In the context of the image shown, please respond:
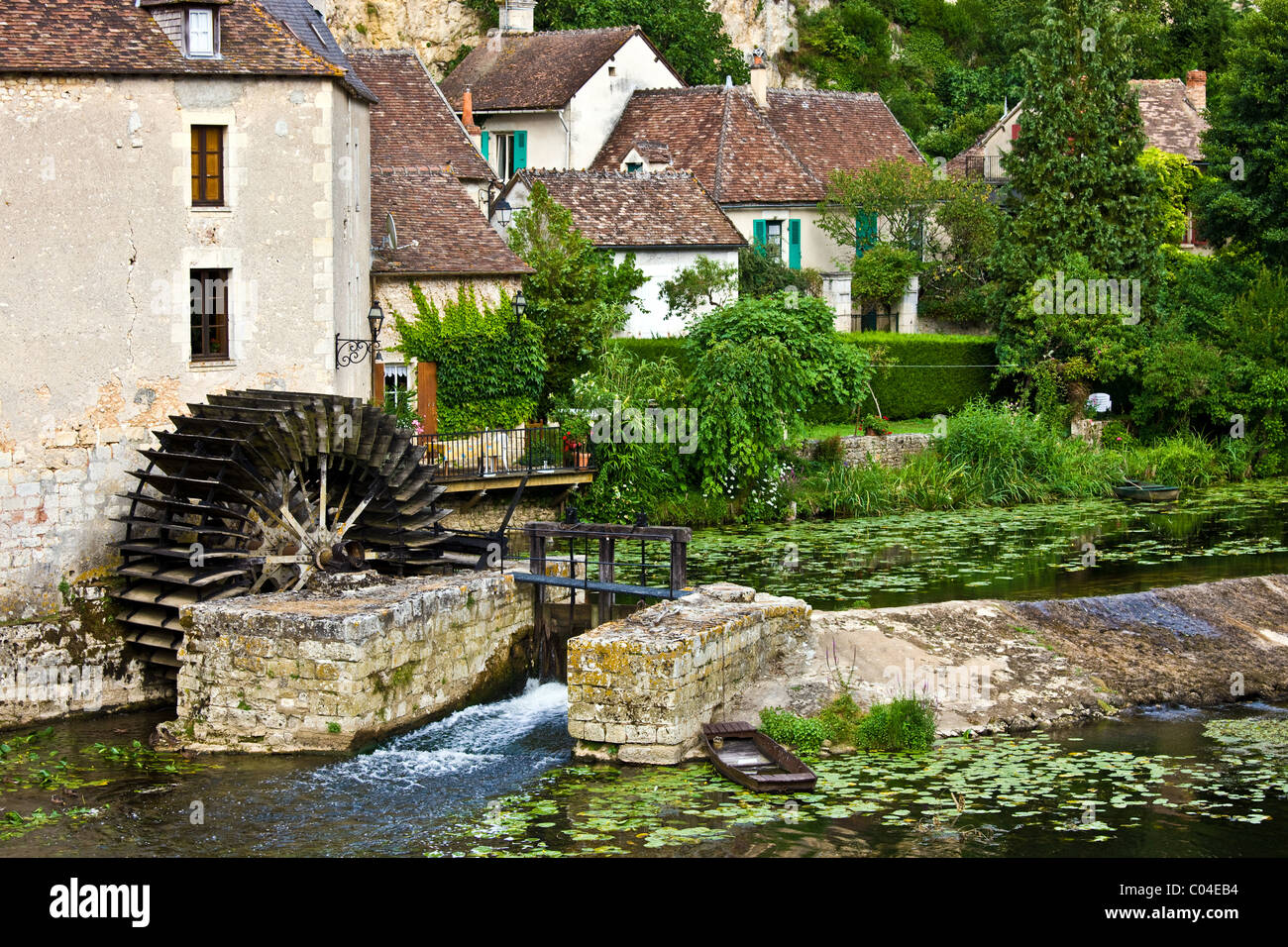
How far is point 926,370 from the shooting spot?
128 feet

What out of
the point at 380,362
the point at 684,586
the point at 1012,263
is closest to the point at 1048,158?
the point at 1012,263

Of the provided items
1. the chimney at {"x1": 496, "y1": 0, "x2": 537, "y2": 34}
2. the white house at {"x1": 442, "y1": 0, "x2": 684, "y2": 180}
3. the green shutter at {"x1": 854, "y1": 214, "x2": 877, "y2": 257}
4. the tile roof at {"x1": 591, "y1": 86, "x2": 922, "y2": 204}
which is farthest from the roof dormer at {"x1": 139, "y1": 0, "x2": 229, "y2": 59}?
the chimney at {"x1": 496, "y1": 0, "x2": 537, "y2": 34}

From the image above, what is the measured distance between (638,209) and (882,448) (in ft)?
28.6

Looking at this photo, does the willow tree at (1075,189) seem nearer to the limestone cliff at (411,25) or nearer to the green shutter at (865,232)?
the green shutter at (865,232)

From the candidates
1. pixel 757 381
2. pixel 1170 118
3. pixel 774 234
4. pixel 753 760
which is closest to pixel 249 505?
pixel 753 760

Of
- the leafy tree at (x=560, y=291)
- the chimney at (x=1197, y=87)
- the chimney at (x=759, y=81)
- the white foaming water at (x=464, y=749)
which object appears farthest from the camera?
the chimney at (x=1197, y=87)

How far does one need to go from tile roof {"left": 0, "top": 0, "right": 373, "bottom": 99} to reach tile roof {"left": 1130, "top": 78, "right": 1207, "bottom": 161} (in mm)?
30298

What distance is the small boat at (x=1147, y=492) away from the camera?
3372 cm

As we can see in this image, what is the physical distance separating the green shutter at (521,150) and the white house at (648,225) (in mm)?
7022

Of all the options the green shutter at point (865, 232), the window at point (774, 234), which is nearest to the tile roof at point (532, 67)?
the window at point (774, 234)

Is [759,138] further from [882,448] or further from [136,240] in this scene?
[136,240]

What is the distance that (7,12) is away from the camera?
20797mm

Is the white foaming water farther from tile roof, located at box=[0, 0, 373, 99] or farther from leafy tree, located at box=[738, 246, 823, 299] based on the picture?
leafy tree, located at box=[738, 246, 823, 299]
